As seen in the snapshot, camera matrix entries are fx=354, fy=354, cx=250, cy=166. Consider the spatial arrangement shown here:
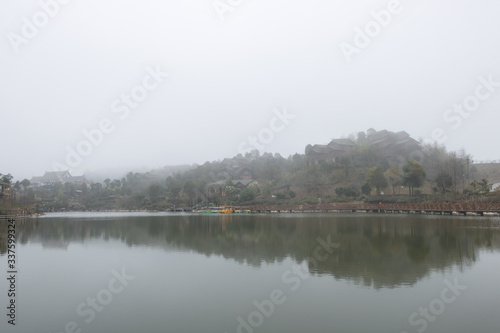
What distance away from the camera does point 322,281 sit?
9.20 m

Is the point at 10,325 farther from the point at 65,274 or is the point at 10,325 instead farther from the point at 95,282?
the point at 65,274

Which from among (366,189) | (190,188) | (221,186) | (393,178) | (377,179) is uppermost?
(393,178)

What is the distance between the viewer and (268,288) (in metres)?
8.80

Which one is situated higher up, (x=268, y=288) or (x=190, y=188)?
(x=190, y=188)

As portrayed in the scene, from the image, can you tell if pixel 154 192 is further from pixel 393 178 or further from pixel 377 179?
pixel 393 178

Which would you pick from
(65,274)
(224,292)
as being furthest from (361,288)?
(65,274)

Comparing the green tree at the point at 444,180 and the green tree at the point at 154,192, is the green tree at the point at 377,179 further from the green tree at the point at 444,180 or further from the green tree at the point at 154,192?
the green tree at the point at 154,192

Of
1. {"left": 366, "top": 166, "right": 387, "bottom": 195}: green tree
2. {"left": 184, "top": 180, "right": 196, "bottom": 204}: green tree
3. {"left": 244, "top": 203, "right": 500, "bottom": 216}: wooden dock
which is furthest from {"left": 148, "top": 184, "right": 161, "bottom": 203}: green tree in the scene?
{"left": 366, "top": 166, "right": 387, "bottom": 195}: green tree

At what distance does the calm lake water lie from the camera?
6.57 meters

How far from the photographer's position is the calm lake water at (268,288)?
6566 mm

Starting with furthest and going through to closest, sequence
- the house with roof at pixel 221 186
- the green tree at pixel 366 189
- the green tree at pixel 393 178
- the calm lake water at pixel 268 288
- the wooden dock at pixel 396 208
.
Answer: the house with roof at pixel 221 186 < the green tree at pixel 366 189 < the green tree at pixel 393 178 < the wooden dock at pixel 396 208 < the calm lake water at pixel 268 288

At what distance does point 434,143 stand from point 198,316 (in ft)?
196

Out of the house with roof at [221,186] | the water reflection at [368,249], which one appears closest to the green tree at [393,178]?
the house with roof at [221,186]

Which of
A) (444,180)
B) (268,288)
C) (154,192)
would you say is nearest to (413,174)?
(444,180)
